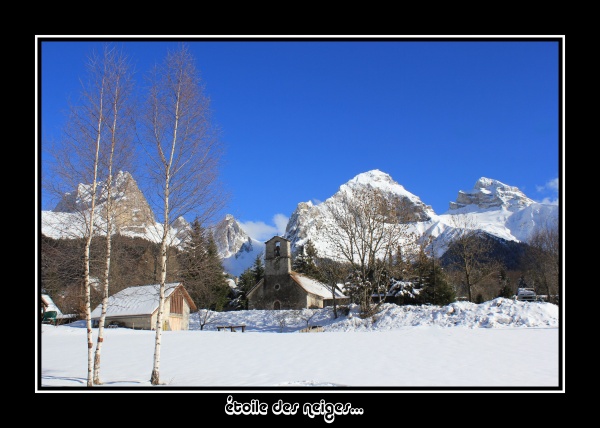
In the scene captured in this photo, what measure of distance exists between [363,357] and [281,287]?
33654 millimetres

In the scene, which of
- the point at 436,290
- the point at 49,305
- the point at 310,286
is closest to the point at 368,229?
the point at 436,290

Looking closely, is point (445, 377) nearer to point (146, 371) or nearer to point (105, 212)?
point (146, 371)

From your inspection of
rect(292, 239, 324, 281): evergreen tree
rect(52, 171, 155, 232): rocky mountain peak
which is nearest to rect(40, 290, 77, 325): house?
rect(292, 239, 324, 281): evergreen tree

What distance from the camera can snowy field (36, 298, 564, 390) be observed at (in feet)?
31.6

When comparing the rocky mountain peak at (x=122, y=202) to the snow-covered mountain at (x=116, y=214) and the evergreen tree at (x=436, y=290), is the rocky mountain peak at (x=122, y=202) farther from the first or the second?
the evergreen tree at (x=436, y=290)

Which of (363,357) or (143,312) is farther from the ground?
(363,357)

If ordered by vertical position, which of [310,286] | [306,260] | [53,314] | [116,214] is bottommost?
[53,314]

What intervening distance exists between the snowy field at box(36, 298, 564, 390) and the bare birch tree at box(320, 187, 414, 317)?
5.03m

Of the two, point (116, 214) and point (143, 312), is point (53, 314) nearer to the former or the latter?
point (143, 312)

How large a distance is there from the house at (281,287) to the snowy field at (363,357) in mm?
21544

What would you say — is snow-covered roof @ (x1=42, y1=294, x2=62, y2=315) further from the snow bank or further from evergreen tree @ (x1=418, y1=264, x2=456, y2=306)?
evergreen tree @ (x1=418, y1=264, x2=456, y2=306)

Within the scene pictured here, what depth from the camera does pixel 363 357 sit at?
13.0 m

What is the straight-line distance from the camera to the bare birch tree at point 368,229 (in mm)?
28406
